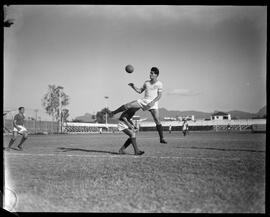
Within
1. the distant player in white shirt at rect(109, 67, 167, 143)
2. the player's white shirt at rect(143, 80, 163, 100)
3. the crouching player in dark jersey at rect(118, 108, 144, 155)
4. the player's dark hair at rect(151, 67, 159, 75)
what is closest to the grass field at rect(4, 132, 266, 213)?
the crouching player in dark jersey at rect(118, 108, 144, 155)

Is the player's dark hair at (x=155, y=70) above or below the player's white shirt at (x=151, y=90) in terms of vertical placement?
above

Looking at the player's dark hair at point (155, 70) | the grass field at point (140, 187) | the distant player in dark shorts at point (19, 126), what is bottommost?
the grass field at point (140, 187)

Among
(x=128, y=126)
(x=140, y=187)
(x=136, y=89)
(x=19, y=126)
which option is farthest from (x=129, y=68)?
(x=19, y=126)

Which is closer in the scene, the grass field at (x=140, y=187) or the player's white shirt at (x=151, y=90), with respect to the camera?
the grass field at (x=140, y=187)

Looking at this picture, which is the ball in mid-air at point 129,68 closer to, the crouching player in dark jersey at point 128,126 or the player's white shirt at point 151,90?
the player's white shirt at point 151,90

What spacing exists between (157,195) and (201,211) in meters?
0.47

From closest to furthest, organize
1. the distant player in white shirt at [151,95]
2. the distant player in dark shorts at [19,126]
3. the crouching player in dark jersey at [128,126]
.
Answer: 1. the crouching player in dark jersey at [128,126]
2. the distant player in white shirt at [151,95]
3. the distant player in dark shorts at [19,126]

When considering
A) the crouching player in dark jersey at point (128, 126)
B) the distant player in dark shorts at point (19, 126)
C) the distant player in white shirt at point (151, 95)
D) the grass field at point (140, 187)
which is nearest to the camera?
the grass field at point (140, 187)

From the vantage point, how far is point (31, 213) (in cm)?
350

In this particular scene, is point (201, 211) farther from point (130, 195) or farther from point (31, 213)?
point (31, 213)

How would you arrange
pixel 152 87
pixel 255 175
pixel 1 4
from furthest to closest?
pixel 152 87
pixel 1 4
pixel 255 175

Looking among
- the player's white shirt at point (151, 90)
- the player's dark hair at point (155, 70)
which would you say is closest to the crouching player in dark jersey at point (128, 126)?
the player's white shirt at point (151, 90)

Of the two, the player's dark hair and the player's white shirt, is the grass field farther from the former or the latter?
the player's dark hair

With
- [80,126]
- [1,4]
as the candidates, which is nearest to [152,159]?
[1,4]
